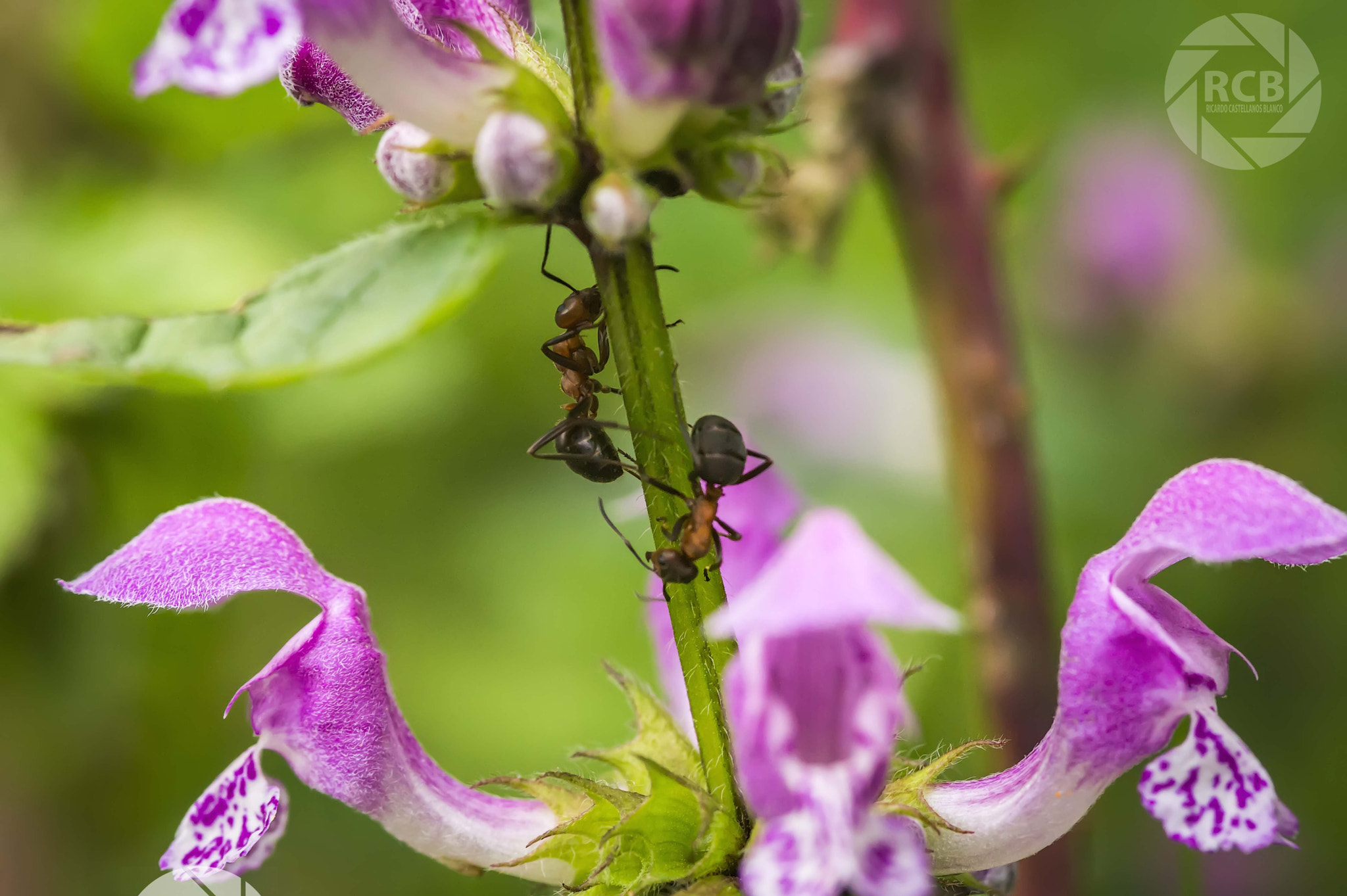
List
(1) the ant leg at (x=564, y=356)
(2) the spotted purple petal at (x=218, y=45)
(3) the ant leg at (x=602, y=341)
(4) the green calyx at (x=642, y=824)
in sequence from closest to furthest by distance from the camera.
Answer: (2) the spotted purple petal at (x=218, y=45)
(4) the green calyx at (x=642, y=824)
(3) the ant leg at (x=602, y=341)
(1) the ant leg at (x=564, y=356)

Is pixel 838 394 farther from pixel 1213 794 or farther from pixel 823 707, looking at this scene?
pixel 823 707

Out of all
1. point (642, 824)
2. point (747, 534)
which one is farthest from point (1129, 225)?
point (642, 824)

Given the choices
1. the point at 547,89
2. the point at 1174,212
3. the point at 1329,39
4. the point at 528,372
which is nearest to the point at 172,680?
the point at 528,372

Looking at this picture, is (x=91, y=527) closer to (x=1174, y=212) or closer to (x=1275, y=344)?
(x=1275, y=344)

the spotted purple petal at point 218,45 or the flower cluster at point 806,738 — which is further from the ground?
the spotted purple petal at point 218,45

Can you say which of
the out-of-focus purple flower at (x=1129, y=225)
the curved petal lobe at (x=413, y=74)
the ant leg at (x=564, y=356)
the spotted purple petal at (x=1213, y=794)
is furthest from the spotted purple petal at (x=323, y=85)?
the out-of-focus purple flower at (x=1129, y=225)

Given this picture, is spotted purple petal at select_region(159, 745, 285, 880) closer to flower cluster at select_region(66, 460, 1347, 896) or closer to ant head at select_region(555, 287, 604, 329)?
flower cluster at select_region(66, 460, 1347, 896)

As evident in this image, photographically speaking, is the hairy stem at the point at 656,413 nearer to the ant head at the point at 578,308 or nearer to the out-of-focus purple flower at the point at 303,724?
the out-of-focus purple flower at the point at 303,724

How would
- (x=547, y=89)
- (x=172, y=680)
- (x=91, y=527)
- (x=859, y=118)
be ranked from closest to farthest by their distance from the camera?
(x=547, y=89), (x=859, y=118), (x=91, y=527), (x=172, y=680)
